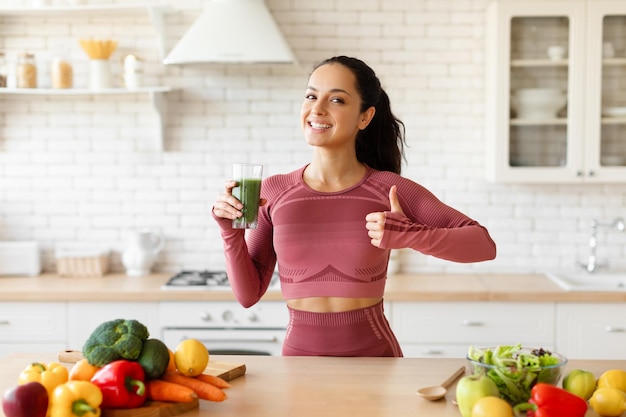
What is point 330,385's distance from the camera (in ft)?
6.70

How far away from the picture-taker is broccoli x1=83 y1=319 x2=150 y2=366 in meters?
1.81

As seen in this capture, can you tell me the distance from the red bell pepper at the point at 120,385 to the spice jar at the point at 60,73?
8.88 ft

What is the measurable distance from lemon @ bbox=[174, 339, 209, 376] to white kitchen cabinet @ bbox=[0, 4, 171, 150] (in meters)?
2.37

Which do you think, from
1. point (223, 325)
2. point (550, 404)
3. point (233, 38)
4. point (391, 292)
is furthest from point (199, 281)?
point (550, 404)

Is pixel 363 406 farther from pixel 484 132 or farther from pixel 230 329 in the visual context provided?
pixel 484 132

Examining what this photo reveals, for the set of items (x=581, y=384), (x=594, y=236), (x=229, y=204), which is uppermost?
(x=229, y=204)

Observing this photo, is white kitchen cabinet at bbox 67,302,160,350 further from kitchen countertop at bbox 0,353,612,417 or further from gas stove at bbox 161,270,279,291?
kitchen countertop at bbox 0,353,612,417

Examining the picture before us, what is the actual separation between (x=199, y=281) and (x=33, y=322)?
811 millimetres

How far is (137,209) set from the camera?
4402 mm

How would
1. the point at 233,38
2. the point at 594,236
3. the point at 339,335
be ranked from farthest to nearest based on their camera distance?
the point at 594,236 < the point at 233,38 < the point at 339,335

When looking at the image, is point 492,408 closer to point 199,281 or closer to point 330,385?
point 330,385

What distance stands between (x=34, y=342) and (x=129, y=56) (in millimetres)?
1503

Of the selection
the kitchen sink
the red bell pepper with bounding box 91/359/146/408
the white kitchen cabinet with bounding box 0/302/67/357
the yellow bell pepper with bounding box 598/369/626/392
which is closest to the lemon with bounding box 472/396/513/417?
the yellow bell pepper with bounding box 598/369/626/392

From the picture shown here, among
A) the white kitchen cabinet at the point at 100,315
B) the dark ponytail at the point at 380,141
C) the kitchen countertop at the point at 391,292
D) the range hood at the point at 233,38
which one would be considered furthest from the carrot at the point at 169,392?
the range hood at the point at 233,38
